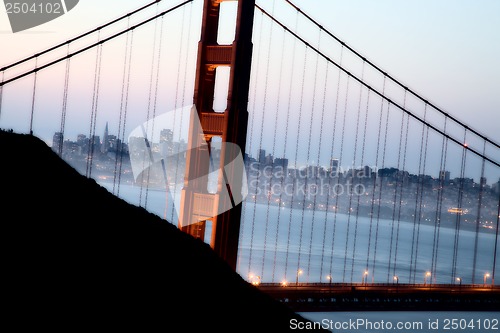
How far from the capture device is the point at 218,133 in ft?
61.7

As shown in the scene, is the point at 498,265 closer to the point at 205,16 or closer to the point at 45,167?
the point at 205,16

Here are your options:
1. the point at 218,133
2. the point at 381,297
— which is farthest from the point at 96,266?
the point at 381,297

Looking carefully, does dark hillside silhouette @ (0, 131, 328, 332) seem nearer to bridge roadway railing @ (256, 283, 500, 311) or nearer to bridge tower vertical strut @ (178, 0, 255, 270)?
bridge tower vertical strut @ (178, 0, 255, 270)

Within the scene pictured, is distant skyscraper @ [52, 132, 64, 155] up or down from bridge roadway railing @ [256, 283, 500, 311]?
up

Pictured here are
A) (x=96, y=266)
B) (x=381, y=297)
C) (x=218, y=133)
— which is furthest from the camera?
(x=381, y=297)

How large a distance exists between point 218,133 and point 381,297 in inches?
425

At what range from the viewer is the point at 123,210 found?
11930mm

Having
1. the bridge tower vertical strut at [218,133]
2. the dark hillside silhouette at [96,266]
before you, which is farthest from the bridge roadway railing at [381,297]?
the dark hillside silhouette at [96,266]

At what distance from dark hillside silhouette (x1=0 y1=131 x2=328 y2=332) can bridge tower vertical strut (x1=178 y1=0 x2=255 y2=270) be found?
576 cm

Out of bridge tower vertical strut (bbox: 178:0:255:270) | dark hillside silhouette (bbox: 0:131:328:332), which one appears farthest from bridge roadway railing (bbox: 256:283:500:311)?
dark hillside silhouette (bbox: 0:131:328:332)

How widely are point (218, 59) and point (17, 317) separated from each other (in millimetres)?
12290

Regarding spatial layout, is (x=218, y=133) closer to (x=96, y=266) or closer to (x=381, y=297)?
(x=96, y=266)

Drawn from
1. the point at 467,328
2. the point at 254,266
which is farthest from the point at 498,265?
the point at 467,328

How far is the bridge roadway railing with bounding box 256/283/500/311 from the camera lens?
23.0 m
